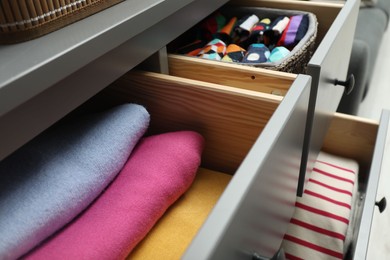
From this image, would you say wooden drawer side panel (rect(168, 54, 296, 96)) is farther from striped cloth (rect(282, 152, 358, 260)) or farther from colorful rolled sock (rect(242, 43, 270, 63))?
striped cloth (rect(282, 152, 358, 260))

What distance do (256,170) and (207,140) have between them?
0.31 metres

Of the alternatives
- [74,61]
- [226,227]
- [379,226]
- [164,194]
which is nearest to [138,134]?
[164,194]

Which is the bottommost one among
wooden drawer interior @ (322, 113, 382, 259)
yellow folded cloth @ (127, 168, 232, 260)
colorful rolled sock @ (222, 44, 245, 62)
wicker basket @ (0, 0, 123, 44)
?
wooden drawer interior @ (322, 113, 382, 259)

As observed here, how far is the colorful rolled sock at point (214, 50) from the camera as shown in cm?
77

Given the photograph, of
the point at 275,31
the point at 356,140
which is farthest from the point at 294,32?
the point at 356,140

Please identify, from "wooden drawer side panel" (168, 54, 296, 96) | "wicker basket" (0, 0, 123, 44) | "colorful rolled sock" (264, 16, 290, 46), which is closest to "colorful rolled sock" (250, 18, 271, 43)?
"colorful rolled sock" (264, 16, 290, 46)

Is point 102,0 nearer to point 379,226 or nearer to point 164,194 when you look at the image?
point 164,194

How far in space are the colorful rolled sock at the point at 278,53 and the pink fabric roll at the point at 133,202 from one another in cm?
27

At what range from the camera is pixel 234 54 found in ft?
2.63

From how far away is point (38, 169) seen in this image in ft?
1.59

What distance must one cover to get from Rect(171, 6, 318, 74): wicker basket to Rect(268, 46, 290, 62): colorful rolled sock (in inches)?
1.2

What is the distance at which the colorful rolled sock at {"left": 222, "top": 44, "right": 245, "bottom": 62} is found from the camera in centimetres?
79

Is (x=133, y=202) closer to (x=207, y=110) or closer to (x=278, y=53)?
(x=207, y=110)

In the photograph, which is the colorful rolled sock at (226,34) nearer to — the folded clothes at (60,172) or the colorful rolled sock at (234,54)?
the colorful rolled sock at (234,54)
